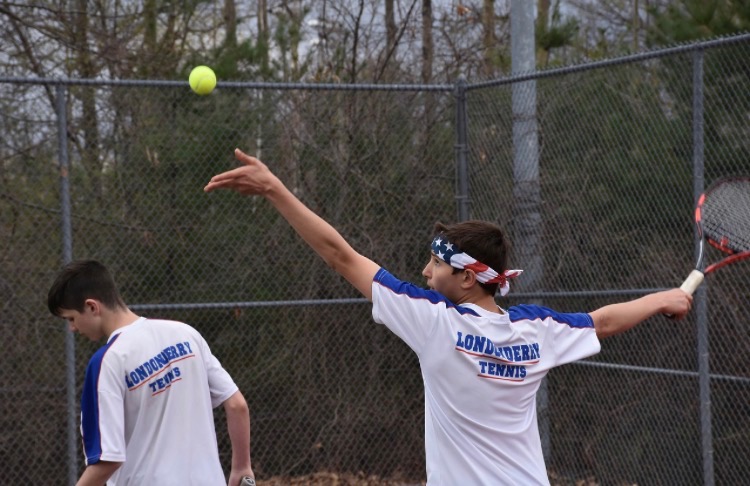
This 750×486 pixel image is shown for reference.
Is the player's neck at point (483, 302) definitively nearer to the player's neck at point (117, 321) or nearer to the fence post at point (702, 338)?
the player's neck at point (117, 321)

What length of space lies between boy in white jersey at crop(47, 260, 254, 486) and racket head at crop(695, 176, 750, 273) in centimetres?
245

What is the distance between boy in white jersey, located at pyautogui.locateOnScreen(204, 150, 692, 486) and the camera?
3.24 meters

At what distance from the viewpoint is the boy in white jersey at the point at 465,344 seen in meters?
3.24

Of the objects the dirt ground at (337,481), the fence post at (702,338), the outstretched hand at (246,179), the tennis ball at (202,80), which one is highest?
the tennis ball at (202,80)

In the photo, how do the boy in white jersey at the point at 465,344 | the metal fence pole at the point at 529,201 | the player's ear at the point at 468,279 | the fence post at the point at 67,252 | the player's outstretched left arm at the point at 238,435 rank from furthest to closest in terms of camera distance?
the metal fence pole at the point at 529,201
the fence post at the point at 67,252
the player's outstretched left arm at the point at 238,435
the player's ear at the point at 468,279
the boy in white jersey at the point at 465,344

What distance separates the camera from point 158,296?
727 centimetres

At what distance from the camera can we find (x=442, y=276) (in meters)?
3.38

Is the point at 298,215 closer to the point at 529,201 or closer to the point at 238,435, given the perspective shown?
the point at 238,435

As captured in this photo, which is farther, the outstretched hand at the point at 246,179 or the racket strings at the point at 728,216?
the racket strings at the point at 728,216

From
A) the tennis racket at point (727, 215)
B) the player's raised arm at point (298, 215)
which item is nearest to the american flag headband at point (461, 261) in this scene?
the player's raised arm at point (298, 215)

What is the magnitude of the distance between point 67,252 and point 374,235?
2.26m

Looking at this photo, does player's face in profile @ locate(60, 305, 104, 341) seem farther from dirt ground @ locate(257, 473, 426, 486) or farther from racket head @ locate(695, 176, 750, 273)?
dirt ground @ locate(257, 473, 426, 486)

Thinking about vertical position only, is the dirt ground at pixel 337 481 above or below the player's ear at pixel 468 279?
below

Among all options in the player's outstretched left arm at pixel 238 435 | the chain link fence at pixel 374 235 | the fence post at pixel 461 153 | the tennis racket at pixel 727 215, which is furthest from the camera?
the fence post at pixel 461 153
